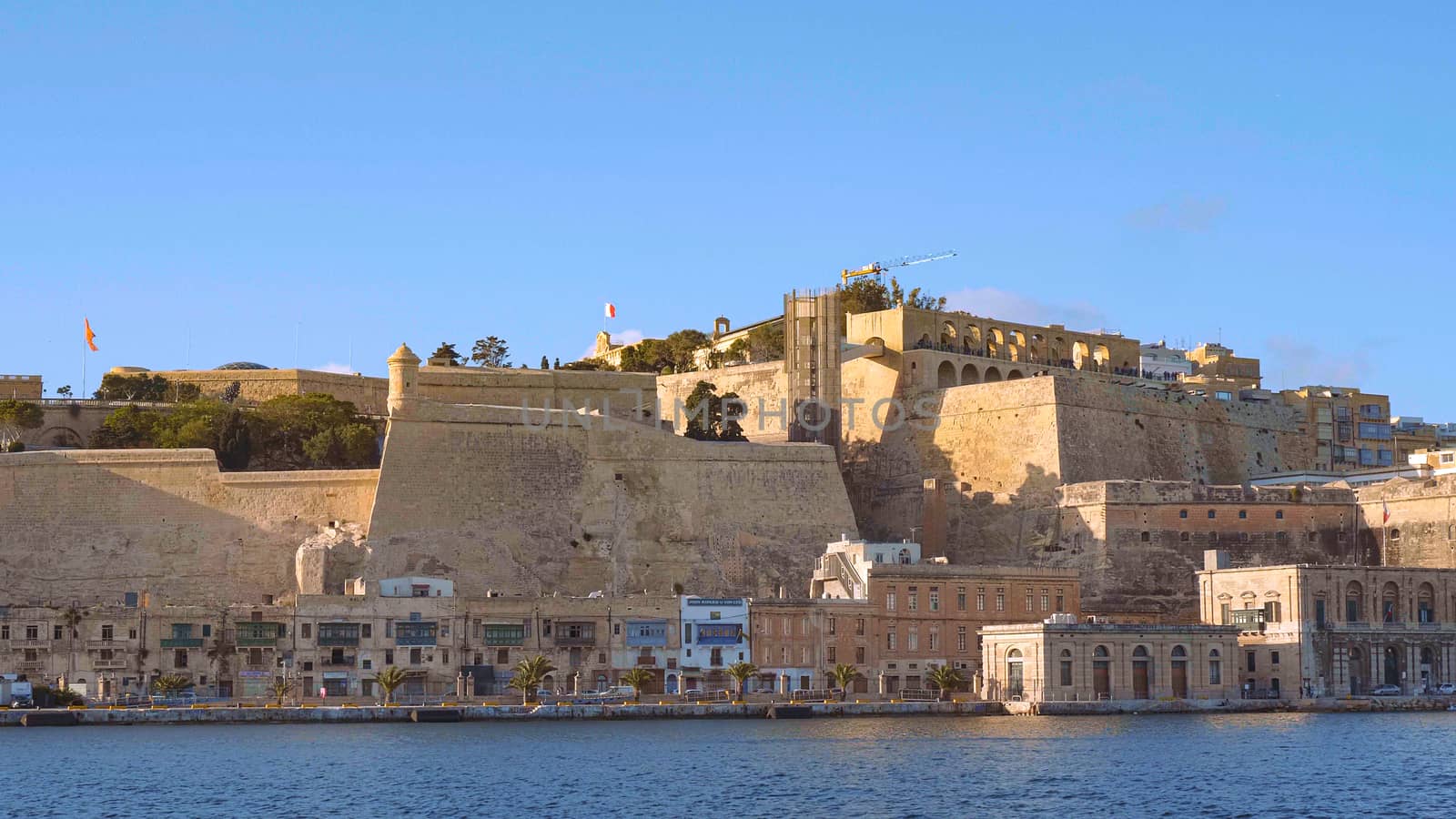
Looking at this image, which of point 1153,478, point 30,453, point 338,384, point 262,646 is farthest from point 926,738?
point 338,384

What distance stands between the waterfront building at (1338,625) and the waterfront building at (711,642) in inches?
485

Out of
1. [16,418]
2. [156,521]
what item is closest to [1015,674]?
[156,521]

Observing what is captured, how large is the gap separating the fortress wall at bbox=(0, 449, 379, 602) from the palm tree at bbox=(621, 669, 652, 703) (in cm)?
973

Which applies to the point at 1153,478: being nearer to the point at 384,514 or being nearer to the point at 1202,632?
the point at 1202,632

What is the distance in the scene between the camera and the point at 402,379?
64625 millimetres

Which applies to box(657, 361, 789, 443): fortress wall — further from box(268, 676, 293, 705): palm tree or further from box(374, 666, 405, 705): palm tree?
box(268, 676, 293, 705): palm tree

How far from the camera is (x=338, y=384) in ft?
271

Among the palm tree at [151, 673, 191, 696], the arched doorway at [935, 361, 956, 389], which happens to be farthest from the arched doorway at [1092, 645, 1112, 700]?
the palm tree at [151, 673, 191, 696]

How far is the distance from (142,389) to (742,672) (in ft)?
105

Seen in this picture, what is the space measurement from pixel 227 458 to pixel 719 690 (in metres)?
20.5

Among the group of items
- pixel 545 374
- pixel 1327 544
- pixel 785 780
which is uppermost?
pixel 545 374

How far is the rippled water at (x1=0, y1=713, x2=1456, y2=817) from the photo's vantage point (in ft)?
138

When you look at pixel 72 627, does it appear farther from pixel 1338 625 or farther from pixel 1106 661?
pixel 1338 625

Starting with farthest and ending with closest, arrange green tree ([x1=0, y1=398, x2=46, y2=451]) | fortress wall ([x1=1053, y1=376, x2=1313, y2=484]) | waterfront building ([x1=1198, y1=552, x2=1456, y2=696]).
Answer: green tree ([x1=0, y1=398, x2=46, y2=451])
fortress wall ([x1=1053, y1=376, x2=1313, y2=484])
waterfront building ([x1=1198, y1=552, x2=1456, y2=696])
